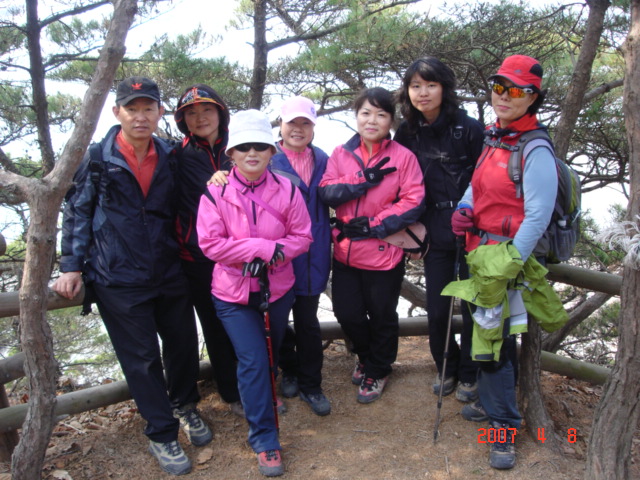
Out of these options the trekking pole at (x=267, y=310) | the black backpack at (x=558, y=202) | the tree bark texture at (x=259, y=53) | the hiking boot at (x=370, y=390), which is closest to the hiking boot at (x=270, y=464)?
the trekking pole at (x=267, y=310)

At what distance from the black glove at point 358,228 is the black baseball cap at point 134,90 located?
1.45m

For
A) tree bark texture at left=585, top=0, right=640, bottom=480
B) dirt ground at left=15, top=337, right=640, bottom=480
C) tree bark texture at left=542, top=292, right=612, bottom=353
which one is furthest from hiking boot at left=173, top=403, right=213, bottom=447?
tree bark texture at left=542, top=292, right=612, bottom=353

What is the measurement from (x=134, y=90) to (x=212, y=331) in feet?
5.34

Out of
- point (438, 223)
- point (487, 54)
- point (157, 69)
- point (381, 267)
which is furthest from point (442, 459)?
point (157, 69)

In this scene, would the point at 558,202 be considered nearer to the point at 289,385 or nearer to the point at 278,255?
the point at 278,255

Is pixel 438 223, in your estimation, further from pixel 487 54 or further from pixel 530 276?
pixel 487 54

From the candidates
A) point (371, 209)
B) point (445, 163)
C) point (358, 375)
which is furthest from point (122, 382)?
point (445, 163)

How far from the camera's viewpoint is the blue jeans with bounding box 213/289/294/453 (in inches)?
125

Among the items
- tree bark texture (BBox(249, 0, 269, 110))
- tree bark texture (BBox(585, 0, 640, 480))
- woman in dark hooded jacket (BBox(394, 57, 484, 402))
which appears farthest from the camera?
tree bark texture (BBox(249, 0, 269, 110))

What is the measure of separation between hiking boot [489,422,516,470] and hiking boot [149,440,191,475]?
185 cm

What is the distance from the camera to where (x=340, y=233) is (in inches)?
145

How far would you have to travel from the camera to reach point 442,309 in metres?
3.67

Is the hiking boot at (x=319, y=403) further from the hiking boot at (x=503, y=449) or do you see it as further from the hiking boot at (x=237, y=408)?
the hiking boot at (x=503, y=449)

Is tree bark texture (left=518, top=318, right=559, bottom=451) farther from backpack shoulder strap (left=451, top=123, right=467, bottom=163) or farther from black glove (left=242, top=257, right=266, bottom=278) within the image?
black glove (left=242, top=257, right=266, bottom=278)
